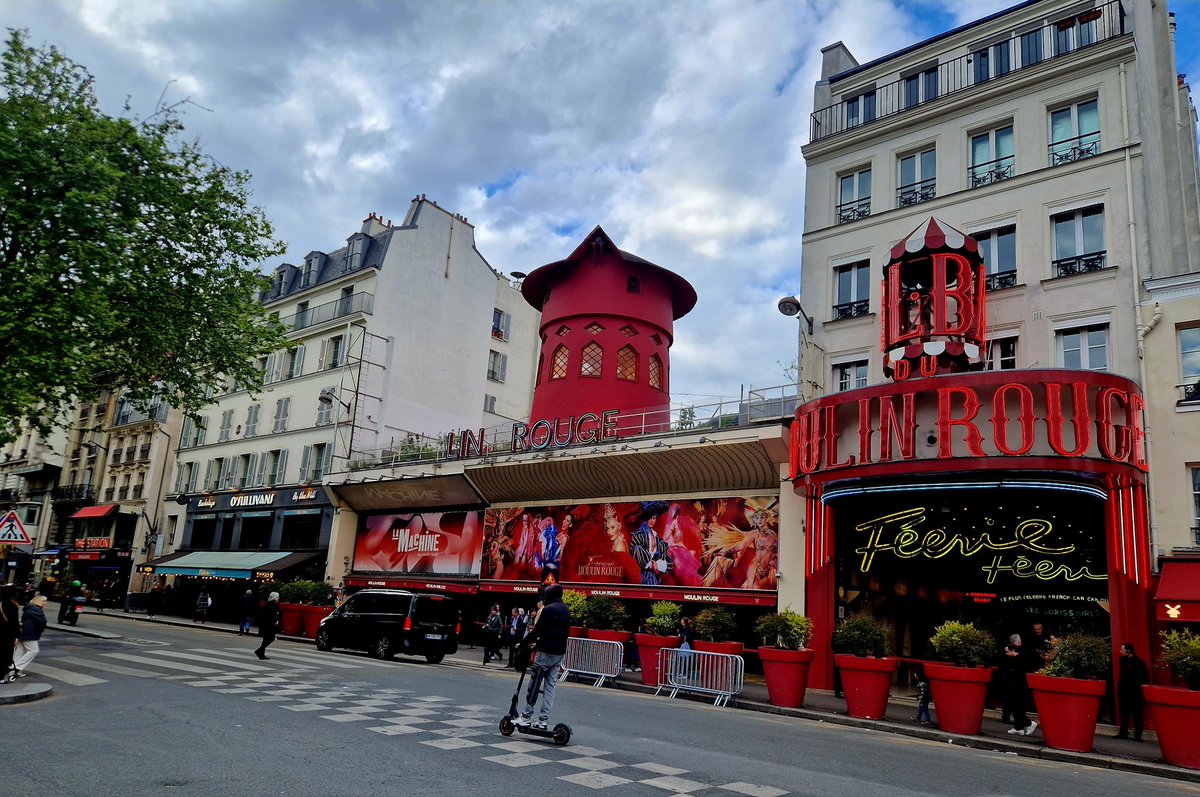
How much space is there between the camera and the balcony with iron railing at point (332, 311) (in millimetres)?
33625

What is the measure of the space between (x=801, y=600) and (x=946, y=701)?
21.7 feet

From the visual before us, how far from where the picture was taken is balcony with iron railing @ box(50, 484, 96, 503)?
4512 cm

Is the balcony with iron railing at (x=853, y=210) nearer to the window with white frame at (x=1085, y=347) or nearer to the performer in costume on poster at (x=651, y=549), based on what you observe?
the window with white frame at (x=1085, y=347)

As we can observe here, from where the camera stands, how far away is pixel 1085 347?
1642 cm

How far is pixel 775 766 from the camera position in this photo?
307 inches

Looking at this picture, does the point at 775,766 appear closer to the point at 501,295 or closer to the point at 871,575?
the point at 871,575

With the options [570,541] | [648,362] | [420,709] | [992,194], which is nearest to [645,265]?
[648,362]

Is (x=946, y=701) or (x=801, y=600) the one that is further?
(x=801, y=600)

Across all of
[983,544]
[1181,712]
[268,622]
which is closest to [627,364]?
[983,544]

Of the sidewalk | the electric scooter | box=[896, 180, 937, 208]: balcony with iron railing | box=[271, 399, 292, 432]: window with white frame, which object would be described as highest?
box=[896, 180, 937, 208]: balcony with iron railing

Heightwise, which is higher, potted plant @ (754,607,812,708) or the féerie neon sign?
the féerie neon sign

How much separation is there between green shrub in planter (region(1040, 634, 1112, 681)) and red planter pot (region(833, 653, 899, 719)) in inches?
91.5

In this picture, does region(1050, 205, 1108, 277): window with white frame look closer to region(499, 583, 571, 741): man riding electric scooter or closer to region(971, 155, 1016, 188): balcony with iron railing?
region(971, 155, 1016, 188): balcony with iron railing

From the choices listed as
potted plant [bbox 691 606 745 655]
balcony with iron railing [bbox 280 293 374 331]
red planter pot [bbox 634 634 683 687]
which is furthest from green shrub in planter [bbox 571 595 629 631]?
balcony with iron railing [bbox 280 293 374 331]
